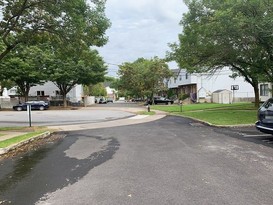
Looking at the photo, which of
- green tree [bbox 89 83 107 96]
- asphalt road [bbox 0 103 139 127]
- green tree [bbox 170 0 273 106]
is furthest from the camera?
green tree [bbox 89 83 107 96]

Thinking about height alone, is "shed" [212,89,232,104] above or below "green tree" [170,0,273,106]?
below

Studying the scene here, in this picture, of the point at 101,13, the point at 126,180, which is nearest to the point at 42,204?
the point at 126,180

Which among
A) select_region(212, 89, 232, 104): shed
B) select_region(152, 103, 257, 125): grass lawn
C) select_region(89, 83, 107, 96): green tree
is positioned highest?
select_region(89, 83, 107, 96): green tree

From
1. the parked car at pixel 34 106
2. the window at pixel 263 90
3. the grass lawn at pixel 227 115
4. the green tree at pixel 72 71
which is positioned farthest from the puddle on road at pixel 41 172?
the window at pixel 263 90

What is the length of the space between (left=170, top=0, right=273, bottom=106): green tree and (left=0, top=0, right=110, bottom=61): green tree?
241 inches

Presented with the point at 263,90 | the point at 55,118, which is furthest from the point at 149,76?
the point at 55,118

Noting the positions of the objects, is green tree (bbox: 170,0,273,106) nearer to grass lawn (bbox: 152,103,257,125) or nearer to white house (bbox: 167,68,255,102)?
grass lawn (bbox: 152,103,257,125)

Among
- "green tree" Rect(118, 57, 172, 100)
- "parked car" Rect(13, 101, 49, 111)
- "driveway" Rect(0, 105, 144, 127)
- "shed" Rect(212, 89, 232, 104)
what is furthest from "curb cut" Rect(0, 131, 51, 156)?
"green tree" Rect(118, 57, 172, 100)

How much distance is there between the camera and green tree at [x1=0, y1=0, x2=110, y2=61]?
15352 millimetres

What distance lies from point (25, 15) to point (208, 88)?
42117 millimetres

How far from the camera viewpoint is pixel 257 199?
5.30 meters

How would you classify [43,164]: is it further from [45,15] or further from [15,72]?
[15,72]

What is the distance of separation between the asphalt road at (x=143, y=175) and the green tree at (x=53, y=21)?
680 centimetres

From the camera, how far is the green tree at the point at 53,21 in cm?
1535
